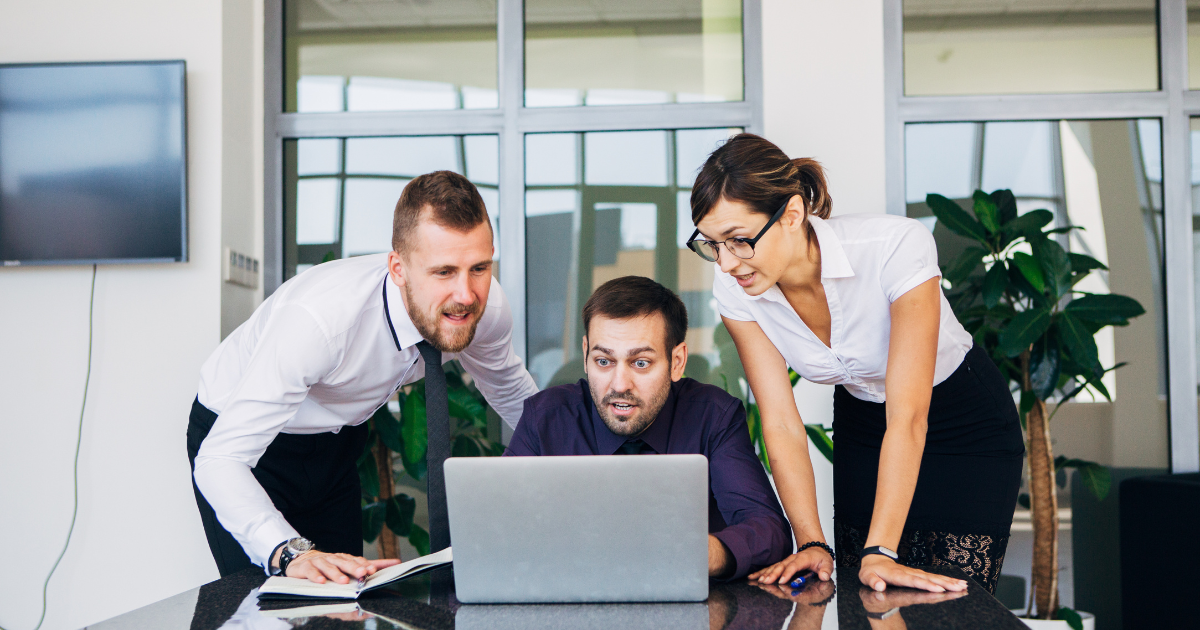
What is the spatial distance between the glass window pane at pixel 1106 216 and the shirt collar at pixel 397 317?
83.9 inches

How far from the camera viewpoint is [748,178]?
1451mm

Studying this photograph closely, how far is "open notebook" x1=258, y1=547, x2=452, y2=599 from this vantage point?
111cm

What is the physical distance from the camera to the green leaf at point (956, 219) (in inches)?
108

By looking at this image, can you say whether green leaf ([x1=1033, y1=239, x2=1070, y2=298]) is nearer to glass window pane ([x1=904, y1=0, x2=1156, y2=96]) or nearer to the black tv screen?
glass window pane ([x1=904, y1=0, x2=1156, y2=96])

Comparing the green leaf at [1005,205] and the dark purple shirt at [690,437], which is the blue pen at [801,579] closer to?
the dark purple shirt at [690,437]

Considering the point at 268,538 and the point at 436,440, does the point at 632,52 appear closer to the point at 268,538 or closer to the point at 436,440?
the point at 436,440

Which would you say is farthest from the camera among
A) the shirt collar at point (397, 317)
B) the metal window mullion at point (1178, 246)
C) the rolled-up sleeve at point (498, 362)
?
the metal window mullion at point (1178, 246)

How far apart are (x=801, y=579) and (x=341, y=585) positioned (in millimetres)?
668

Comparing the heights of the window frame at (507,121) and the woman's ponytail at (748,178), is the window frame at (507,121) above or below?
above

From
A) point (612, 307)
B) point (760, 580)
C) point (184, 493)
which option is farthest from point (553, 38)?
point (760, 580)

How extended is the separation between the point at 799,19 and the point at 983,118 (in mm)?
820

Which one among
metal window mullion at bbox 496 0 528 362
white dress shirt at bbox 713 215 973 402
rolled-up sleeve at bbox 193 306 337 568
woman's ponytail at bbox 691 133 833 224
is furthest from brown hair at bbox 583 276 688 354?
metal window mullion at bbox 496 0 528 362

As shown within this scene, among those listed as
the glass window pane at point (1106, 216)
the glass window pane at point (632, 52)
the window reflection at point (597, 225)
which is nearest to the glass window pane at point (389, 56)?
the glass window pane at point (632, 52)

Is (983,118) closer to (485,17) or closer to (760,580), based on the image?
(485,17)
